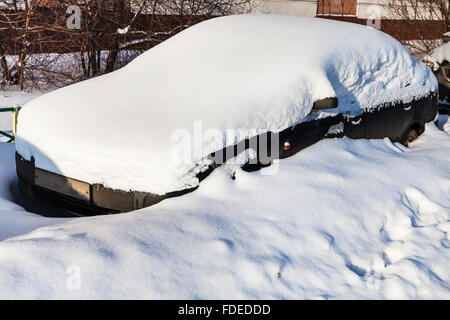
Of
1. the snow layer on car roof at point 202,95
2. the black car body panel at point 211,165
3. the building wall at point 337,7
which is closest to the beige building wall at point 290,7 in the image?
the building wall at point 337,7

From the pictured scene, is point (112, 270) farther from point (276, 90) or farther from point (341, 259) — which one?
point (276, 90)

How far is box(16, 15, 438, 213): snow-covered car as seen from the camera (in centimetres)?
312

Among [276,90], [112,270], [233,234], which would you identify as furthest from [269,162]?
[112,270]

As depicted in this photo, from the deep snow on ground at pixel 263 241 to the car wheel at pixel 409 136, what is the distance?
119cm

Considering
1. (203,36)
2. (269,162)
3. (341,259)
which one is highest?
(203,36)

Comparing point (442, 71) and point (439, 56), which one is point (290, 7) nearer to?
point (439, 56)

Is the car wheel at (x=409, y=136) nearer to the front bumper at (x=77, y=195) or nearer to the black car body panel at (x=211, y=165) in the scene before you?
the black car body panel at (x=211, y=165)

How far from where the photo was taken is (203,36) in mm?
4422

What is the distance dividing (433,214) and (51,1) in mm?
8567

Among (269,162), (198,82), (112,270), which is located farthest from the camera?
(198,82)

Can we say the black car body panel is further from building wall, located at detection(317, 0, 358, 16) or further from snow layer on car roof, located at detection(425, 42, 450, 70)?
building wall, located at detection(317, 0, 358, 16)

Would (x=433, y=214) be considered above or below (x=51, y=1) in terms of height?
below

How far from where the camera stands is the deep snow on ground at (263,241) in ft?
7.86

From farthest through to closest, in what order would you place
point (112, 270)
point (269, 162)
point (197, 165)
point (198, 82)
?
point (198, 82) < point (269, 162) < point (197, 165) < point (112, 270)
